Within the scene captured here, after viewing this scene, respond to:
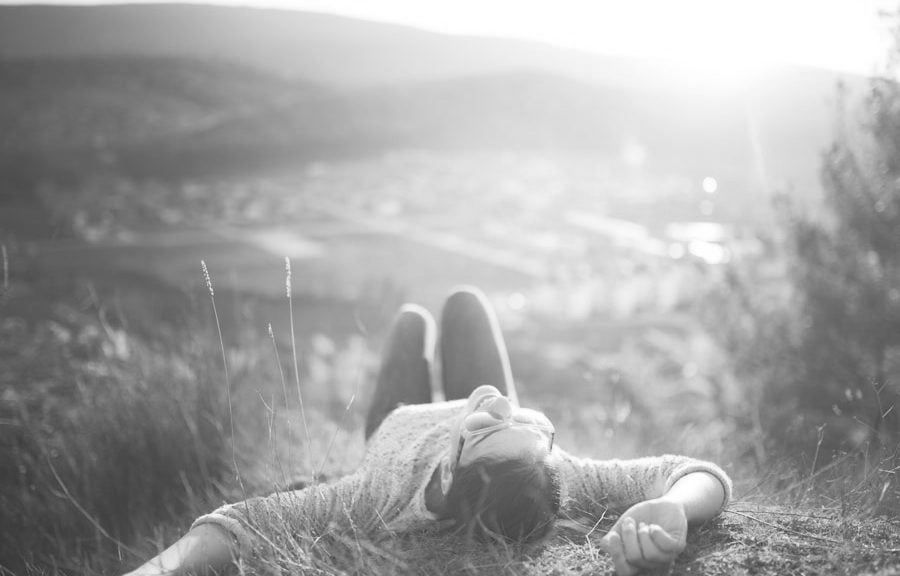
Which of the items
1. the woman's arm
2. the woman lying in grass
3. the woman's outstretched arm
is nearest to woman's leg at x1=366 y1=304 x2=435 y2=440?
the woman lying in grass

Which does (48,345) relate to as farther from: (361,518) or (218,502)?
(361,518)

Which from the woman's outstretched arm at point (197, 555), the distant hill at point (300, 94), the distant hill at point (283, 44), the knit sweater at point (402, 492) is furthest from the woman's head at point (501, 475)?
the distant hill at point (283, 44)

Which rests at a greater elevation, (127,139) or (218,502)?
(127,139)

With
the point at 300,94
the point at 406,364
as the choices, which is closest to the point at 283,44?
the point at 300,94

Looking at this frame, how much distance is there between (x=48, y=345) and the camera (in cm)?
418

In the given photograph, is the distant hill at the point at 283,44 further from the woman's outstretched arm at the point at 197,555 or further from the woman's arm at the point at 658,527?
the woman's arm at the point at 658,527

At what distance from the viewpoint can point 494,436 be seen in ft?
5.40

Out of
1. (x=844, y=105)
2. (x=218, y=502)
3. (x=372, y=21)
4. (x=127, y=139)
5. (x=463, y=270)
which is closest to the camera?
(x=218, y=502)

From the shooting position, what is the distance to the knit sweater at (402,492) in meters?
1.67

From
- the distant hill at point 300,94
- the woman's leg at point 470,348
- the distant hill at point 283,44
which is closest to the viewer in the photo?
the woman's leg at point 470,348

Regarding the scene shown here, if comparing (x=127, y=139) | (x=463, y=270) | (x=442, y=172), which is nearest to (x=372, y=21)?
(x=442, y=172)

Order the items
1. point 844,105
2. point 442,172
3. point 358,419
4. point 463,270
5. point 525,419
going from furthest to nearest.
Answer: point 442,172
point 463,270
point 358,419
point 844,105
point 525,419

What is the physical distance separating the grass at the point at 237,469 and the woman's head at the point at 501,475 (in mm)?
76

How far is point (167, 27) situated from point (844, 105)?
17.2 meters
